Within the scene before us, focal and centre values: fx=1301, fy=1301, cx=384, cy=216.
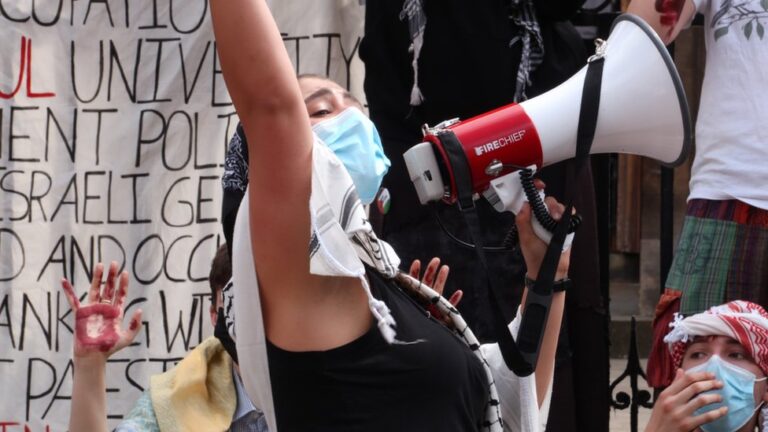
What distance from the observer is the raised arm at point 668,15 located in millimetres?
3410

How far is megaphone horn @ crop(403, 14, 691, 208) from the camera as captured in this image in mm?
2369

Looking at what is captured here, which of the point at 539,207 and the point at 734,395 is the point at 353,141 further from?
the point at 734,395

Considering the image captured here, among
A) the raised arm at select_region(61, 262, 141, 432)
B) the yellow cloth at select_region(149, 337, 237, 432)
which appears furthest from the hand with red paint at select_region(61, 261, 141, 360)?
the yellow cloth at select_region(149, 337, 237, 432)

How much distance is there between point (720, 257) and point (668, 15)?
0.65m

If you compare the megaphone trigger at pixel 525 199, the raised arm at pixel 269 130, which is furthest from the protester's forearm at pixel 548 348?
the raised arm at pixel 269 130

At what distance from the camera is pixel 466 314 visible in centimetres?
353

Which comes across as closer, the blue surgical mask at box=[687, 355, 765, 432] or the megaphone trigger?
the megaphone trigger

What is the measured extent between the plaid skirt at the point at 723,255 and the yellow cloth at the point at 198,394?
122 cm

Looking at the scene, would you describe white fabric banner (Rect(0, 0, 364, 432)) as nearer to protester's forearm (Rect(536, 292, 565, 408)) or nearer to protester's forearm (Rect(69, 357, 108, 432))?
protester's forearm (Rect(69, 357, 108, 432))

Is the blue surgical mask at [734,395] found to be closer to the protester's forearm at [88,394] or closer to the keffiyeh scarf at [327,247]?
the keffiyeh scarf at [327,247]

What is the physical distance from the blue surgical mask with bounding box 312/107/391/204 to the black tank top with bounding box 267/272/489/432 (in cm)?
26

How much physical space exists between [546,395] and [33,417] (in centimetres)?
239

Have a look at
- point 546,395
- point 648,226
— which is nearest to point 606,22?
point 546,395

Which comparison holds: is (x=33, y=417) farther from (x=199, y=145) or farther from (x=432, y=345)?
(x=432, y=345)
